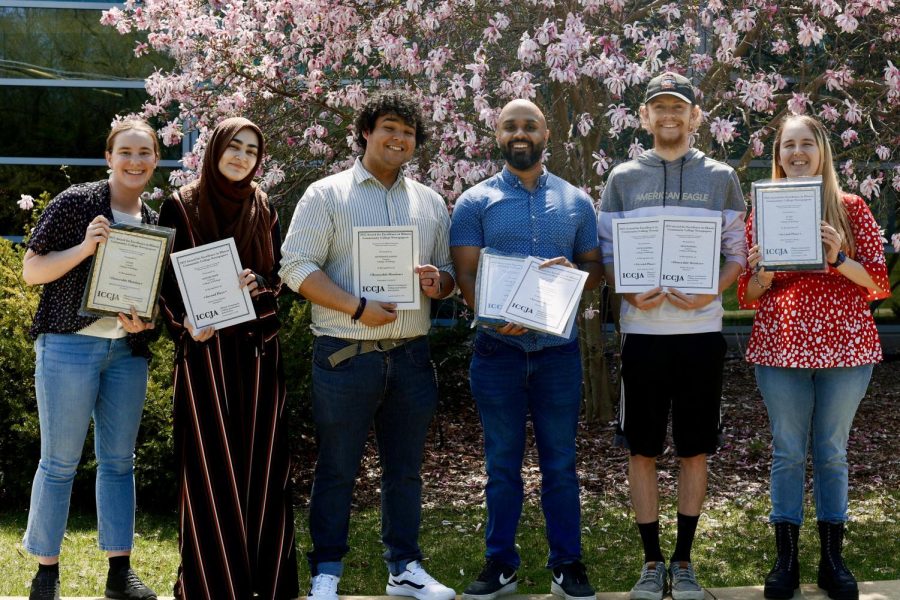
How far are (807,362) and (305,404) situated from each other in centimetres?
378

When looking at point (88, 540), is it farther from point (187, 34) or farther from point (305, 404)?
point (187, 34)

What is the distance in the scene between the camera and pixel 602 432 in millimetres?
8227

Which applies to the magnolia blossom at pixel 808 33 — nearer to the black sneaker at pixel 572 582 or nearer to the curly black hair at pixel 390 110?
the curly black hair at pixel 390 110

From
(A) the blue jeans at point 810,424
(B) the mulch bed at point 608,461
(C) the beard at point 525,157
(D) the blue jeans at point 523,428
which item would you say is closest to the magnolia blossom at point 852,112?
(B) the mulch bed at point 608,461

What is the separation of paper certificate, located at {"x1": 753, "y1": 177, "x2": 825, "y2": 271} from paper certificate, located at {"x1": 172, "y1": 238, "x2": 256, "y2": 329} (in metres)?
2.13

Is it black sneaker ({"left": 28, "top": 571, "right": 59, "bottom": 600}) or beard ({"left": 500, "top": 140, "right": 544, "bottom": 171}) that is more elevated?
beard ({"left": 500, "top": 140, "right": 544, "bottom": 171})

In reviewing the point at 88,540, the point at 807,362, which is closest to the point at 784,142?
the point at 807,362

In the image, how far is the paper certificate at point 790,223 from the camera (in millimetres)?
4105

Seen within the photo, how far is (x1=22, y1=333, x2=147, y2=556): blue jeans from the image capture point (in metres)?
4.03

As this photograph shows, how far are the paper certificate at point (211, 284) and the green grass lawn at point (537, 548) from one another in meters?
1.60

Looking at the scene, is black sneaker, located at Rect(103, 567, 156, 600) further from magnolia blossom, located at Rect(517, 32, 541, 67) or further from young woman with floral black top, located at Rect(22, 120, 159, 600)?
magnolia blossom, located at Rect(517, 32, 541, 67)

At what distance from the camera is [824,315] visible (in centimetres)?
428

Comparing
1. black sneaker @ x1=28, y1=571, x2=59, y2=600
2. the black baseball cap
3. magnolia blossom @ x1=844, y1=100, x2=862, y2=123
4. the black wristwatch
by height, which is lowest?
black sneaker @ x1=28, y1=571, x2=59, y2=600

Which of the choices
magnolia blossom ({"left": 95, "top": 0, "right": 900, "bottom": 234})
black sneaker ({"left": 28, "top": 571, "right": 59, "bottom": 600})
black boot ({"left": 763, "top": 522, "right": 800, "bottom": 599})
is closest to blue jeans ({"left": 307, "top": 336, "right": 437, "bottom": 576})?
black sneaker ({"left": 28, "top": 571, "right": 59, "bottom": 600})
